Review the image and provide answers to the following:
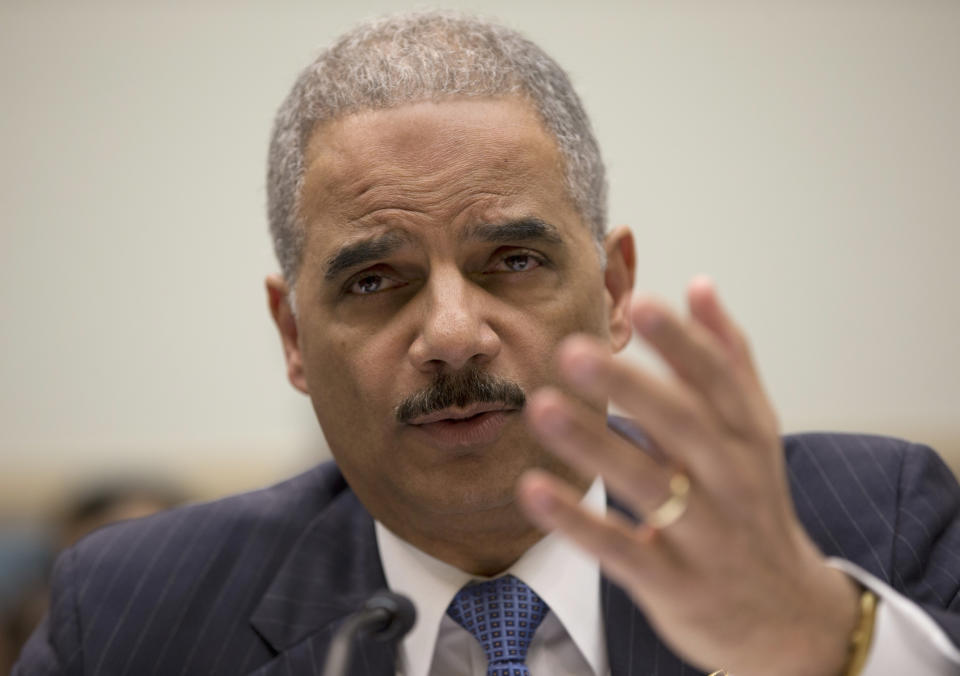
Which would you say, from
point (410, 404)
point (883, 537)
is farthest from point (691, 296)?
point (883, 537)

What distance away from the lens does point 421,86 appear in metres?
2.10

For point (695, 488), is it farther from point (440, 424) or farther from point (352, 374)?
point (352, 374)

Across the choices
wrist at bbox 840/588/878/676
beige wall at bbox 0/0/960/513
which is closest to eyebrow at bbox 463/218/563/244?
wrist at bbox 840/588/878/676

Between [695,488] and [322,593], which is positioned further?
[322,593]

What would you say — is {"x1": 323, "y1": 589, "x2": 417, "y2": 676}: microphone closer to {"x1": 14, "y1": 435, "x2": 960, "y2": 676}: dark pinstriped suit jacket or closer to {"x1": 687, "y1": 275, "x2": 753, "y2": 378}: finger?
{"x1": 14, "y1": 435, "x2": 960, "y2": 676}: dark pinstriped suit jacket

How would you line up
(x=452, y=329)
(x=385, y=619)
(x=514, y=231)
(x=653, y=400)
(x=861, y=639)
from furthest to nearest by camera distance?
(x=514, y=231) → (x=452, y=329) → (x=385, y=619) → (x=861, y=639) → (x=653, y=400)

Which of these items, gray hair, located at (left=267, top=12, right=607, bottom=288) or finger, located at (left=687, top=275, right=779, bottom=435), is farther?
gray hair, located at (left=267, top=12, right=607, bottom=288)

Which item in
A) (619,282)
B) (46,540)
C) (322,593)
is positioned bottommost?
(46,540)

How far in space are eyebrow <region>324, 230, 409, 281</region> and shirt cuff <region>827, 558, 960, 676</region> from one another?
965mm

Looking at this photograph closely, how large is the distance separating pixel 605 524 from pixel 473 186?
0.90 meters

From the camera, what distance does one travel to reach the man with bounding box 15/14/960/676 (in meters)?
2.01

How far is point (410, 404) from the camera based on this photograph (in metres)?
1.99

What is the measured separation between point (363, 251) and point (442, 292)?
0.20 meters

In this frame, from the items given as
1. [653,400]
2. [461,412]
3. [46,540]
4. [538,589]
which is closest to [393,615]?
[461,412]
